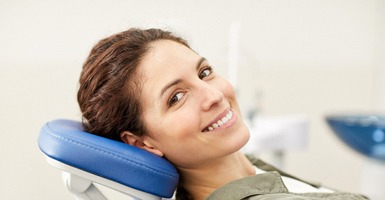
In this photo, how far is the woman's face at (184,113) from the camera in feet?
3.59

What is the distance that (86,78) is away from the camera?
114 cm

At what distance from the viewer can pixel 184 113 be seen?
3.57ft

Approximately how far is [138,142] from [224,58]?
1509mm

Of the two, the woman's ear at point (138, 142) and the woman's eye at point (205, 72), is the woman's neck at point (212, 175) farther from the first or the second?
the woman's eye at point (205, 72)

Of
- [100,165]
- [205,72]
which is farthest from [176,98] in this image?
[100,165]

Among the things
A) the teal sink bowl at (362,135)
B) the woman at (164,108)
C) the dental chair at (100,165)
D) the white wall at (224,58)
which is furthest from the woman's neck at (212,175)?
the teal sink bowl at (362,135)

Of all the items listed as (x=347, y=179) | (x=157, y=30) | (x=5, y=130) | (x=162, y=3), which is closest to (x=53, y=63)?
(x=5, y=130)

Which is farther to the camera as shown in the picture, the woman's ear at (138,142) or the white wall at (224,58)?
the white wall at (224,58)

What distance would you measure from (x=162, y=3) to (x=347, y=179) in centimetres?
183

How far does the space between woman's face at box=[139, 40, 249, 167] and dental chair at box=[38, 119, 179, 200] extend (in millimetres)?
70

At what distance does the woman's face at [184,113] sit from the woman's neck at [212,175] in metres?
0.05

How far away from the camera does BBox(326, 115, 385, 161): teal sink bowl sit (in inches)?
84.0

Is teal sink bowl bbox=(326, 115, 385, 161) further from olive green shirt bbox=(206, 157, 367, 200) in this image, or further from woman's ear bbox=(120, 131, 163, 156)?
woman's ear bbox=(120, 131, 163, 156)

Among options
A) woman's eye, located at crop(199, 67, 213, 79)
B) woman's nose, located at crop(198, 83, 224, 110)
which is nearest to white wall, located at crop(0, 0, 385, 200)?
woman's eye, located at crop(199, 67, 213, 79)
